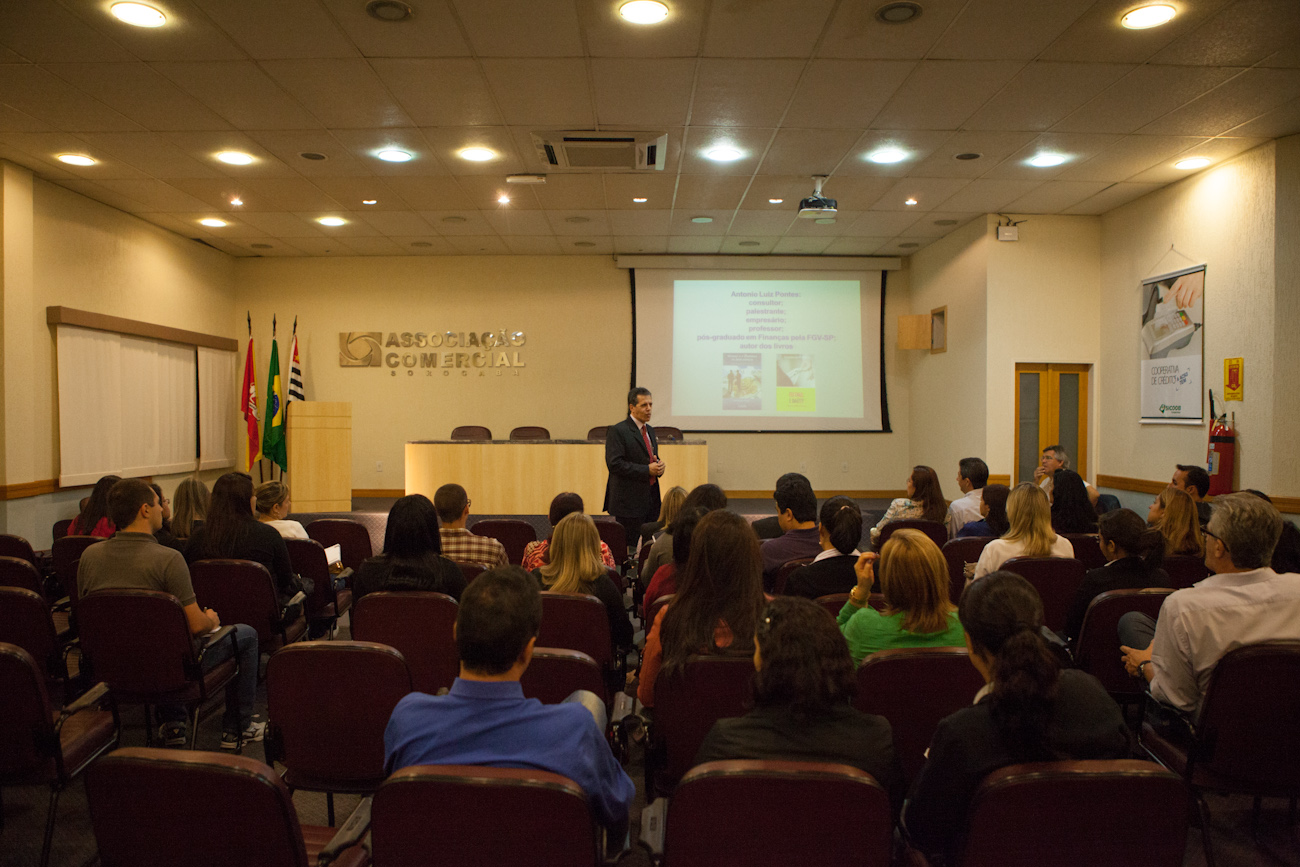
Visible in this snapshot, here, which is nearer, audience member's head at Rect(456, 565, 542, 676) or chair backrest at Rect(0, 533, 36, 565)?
audience member's head at Rect(456, 565, 542, 676)

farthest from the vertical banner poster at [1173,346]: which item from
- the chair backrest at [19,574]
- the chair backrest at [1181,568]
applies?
the chair backrest at [19,574]

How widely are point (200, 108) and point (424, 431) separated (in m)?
6.21

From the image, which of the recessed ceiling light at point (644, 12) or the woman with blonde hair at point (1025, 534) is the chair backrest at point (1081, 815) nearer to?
the woman with blonde hair at point (1025, 534)

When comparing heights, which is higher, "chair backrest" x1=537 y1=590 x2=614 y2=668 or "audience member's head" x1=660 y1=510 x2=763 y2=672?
"audience member's head" x1=660 y1=510 x2=763 y2=672

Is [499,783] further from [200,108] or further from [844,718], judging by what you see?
[200,108]

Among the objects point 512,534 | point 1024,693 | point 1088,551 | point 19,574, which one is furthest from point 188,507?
point 1088,551

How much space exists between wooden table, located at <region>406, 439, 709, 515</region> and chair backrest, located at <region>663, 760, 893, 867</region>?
7787mm

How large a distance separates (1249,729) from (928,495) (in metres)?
2.82

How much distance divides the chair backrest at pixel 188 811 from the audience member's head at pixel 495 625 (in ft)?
1.32

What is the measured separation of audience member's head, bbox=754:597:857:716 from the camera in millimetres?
1557

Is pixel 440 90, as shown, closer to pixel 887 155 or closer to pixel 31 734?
pixel 887 155

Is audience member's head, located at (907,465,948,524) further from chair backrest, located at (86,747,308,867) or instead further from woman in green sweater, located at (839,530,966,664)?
chair backrest, located at (86,747,308,867)

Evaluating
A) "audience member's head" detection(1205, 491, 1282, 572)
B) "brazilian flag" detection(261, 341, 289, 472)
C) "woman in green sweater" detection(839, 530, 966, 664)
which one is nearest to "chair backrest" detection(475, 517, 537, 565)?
"woman in green sweater" detection(839, 530, 966, 664)

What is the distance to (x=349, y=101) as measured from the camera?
5.78 meters
